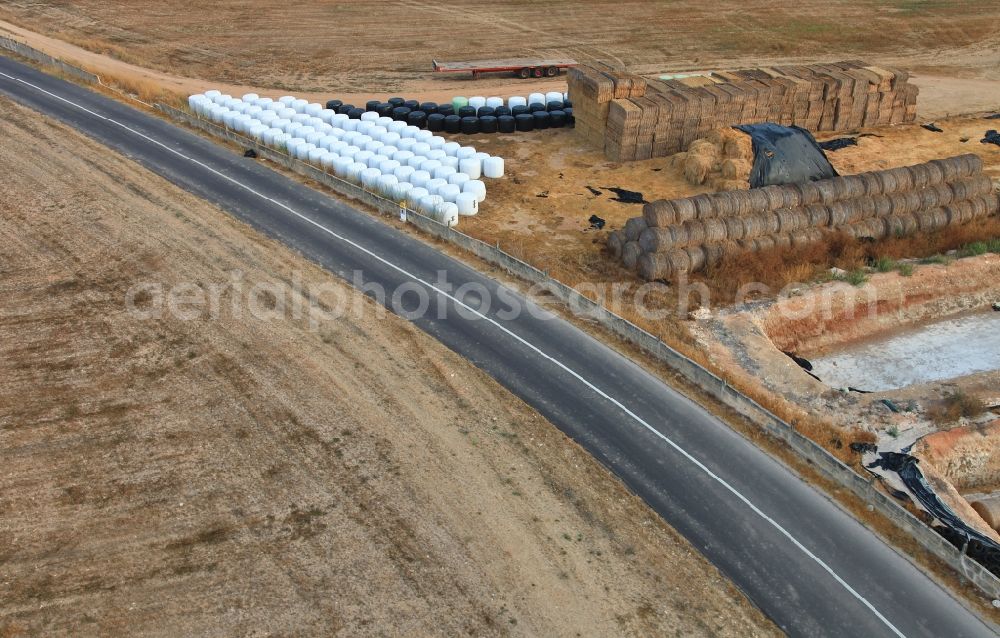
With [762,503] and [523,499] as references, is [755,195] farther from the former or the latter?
[523,499]

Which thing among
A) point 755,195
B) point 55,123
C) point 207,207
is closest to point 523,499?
point 755,195

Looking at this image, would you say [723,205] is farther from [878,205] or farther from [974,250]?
[974,250]

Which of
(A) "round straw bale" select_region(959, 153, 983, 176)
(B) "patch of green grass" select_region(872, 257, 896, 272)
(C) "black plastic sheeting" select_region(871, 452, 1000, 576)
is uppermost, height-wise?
(A) "round straw bale" select_region(959, 153, 983, 176)

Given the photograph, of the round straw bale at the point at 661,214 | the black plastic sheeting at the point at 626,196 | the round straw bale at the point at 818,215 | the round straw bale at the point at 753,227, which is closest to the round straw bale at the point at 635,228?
the round straw bale at the point at 661,214

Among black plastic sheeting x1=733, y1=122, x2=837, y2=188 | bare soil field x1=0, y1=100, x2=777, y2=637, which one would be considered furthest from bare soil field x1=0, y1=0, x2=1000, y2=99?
bare soil field x1=0, y1=100, x2=777, y2=637

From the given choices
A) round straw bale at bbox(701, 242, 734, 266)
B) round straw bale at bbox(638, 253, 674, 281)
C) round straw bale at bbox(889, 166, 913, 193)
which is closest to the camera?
round straw bale at bbox(638, 253, 674, 281)

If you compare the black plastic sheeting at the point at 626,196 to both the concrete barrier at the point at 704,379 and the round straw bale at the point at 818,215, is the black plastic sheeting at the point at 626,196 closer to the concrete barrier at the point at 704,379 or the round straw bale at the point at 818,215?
the round straw bale at the point at 818,215

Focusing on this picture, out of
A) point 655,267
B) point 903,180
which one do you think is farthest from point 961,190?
point 655,267

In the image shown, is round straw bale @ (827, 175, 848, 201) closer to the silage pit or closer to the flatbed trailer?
the silage pit
